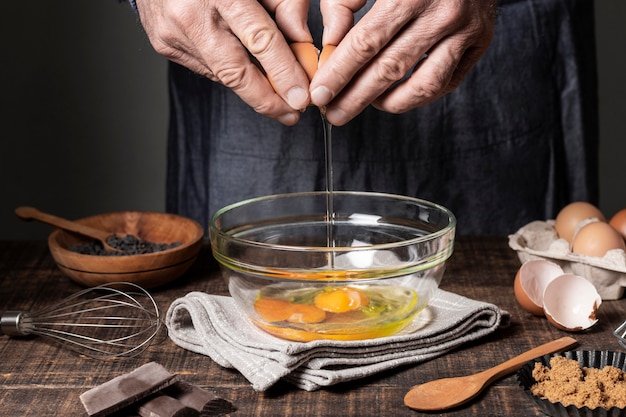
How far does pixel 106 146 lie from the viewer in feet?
9.12

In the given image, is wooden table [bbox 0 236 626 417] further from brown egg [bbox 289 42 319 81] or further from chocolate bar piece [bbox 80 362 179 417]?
brown egg [bbox 289 42 319 81]

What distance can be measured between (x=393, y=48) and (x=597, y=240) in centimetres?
44

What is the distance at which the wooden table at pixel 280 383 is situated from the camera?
1.00m

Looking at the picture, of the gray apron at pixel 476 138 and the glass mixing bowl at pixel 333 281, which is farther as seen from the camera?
the gray apron at pixel 476 138

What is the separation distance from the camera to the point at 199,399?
98cm

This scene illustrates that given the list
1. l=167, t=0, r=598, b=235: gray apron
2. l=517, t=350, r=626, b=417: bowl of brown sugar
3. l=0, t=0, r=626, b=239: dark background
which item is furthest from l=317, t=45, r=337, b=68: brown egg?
l=0, t=0, r=626, b=239: dark background

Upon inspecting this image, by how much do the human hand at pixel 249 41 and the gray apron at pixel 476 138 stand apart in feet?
1.78

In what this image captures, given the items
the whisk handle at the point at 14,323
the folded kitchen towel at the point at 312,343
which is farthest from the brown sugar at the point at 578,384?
the whisk handle at the point at 14,323

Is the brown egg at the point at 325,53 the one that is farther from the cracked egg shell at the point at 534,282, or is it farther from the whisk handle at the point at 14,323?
the whisk handle at the point at 14,323

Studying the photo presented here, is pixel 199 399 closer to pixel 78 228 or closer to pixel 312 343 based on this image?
pixel 312 343

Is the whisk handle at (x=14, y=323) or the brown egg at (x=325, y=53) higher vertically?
the brown egg at (x=325, y=53)

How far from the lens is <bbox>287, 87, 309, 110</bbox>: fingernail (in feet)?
3.79

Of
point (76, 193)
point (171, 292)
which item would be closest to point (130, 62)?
point (76, 193)

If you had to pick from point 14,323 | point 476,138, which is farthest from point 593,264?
point 14,323
